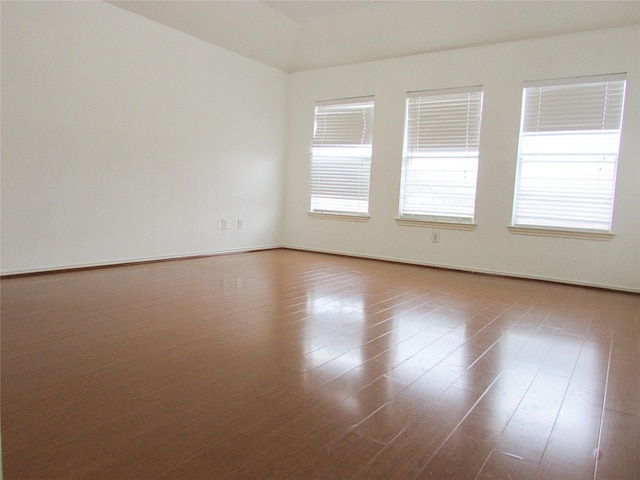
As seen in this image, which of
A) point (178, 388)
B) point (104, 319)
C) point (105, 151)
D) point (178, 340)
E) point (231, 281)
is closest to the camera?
point (178, 388)

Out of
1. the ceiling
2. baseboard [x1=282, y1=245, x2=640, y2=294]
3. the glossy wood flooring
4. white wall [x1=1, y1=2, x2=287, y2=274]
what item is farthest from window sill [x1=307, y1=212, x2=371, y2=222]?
the glossy wood flooring

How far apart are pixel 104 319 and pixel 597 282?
4.54 meters

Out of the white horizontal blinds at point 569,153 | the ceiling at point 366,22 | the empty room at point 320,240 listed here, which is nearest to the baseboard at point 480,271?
the empty room at point 320,240

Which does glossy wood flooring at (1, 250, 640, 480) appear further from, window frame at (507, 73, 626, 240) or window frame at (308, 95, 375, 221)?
window frame at (308, 95, 375, 221)

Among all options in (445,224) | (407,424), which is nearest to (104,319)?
(407,424)

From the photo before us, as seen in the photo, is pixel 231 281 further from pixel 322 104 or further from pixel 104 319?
pixel 322 104

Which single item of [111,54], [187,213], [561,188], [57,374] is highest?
[111,54]

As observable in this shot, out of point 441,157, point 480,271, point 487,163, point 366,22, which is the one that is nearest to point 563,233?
point 480,271

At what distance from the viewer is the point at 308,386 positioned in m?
1.92

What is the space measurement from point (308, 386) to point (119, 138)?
3.64 m

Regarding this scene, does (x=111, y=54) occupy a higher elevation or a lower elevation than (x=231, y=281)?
higher

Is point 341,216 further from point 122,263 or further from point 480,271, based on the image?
point 122,263

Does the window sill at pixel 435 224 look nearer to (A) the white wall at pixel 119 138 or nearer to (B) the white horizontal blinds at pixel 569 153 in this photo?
(B) the white horizontal blinds at pixel 569 153

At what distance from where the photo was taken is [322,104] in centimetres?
629
